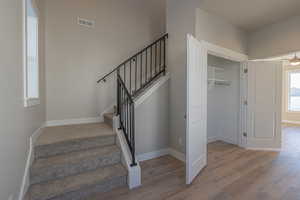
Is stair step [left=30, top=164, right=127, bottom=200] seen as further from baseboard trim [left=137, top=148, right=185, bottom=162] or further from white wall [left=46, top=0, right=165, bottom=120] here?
white wall [left=46, top=0, right=165, bottom=120]

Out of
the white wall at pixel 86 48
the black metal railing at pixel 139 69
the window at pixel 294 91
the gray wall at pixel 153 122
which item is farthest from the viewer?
the window at pixel 294 91

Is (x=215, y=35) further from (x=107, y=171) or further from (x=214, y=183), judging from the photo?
(x=107, y=171)

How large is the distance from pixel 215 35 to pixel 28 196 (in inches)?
148

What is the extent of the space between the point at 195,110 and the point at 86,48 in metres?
2.86

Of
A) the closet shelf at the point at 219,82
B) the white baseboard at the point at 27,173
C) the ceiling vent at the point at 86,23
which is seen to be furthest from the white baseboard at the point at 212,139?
the ceiling vent at the point at 86,23

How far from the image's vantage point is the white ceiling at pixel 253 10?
2.42m

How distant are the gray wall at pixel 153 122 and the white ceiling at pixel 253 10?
5.41ft

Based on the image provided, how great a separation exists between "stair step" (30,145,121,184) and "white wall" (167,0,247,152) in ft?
4.37

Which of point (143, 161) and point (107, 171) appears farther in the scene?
point (143, 161)

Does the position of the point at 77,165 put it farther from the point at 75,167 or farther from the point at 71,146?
the point at 71,146

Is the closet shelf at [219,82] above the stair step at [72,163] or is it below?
above

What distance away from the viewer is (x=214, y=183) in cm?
209

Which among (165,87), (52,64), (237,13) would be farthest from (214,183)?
(52,64)

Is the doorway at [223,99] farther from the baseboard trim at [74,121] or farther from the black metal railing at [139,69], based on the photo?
the baseboard trim at [74,121]
